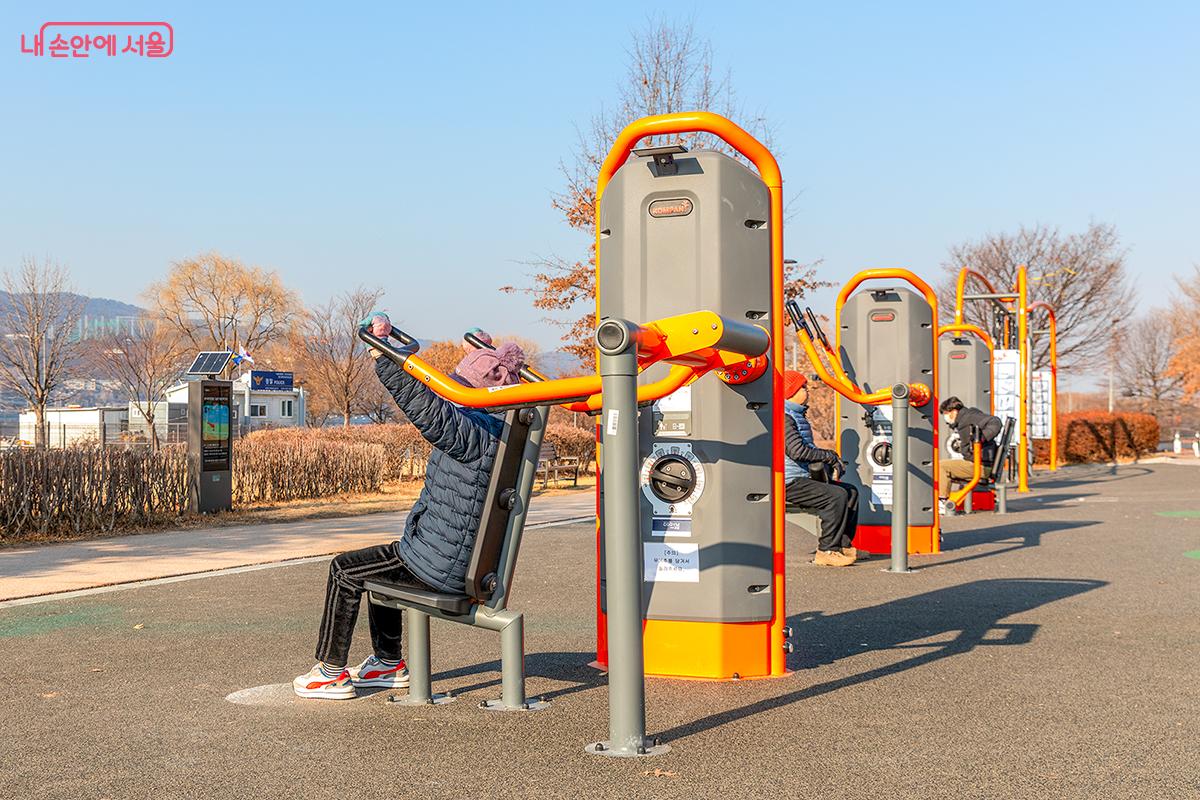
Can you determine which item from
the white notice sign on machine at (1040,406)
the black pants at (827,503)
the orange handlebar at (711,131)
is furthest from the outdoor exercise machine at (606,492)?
the white notice sign on machine at (1040,406)

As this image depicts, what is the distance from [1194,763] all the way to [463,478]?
2.98 m

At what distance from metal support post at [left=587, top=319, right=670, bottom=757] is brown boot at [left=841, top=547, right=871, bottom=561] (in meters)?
6.70

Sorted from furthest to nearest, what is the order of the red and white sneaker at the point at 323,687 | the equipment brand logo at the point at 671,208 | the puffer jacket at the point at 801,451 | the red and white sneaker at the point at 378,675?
the puffer jacket at the point at 801,451 → the equipment brand logo at the point at 671,208 → the red and white sneaker at the point at 378,675 → the red and white sneaker at the point at 323,687

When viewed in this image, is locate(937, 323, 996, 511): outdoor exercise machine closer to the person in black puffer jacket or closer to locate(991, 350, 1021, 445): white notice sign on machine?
locate(991, 350, 1021, 445): white notice sign on machine

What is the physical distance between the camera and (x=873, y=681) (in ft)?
19.7

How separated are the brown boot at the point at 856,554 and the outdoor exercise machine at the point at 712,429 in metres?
4.77

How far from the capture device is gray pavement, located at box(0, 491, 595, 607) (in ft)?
33.0

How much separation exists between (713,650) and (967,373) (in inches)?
530

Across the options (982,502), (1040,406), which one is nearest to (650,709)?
(982,502)

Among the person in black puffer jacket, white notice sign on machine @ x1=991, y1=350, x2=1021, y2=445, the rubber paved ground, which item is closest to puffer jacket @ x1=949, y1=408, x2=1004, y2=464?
the rubber paved ground

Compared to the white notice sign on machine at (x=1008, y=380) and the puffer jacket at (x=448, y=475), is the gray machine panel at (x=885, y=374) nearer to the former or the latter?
the puffer jacket at (x=448, y=475)

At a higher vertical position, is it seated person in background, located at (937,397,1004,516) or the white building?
the white building

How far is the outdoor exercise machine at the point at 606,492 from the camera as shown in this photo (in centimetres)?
449

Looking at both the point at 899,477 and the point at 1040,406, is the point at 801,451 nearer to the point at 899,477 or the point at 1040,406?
the point at 899,477
